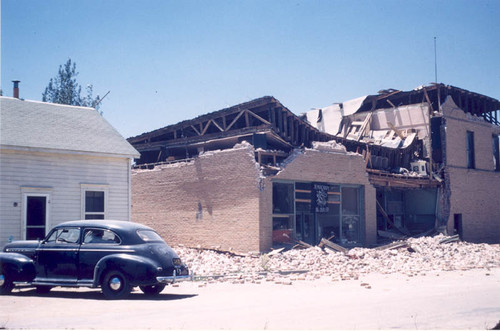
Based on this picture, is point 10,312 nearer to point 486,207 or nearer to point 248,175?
point 248,175

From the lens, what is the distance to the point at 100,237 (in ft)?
41.0

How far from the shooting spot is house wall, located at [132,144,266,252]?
23312mm

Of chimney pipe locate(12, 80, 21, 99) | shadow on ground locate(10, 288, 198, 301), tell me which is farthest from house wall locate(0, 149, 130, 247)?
chimney pipe locate(12, 80, 21, 99)

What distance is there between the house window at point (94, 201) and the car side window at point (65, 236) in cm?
533

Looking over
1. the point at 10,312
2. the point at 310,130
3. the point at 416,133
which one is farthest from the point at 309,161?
the point at 10,312

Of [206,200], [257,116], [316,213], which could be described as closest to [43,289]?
[206,200]

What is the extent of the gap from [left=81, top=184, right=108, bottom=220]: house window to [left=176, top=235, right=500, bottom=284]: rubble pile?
3.55 m

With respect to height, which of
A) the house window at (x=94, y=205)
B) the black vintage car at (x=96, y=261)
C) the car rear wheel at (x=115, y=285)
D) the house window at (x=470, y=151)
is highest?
the house window at (x=470, y=151)

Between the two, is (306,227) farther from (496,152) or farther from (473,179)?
(496,152)

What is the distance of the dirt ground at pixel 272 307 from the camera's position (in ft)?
28.1

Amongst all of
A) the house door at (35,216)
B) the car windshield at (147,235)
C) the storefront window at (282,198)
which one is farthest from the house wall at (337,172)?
the car windshield at (147,235)

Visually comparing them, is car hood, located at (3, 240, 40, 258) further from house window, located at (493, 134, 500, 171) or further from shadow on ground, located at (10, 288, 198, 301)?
house window, located at (493, 134, 500, 171)

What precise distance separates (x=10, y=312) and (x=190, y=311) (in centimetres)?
332

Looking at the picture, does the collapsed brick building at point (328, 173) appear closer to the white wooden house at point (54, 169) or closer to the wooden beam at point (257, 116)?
the wooden beam at point (257, 116)
